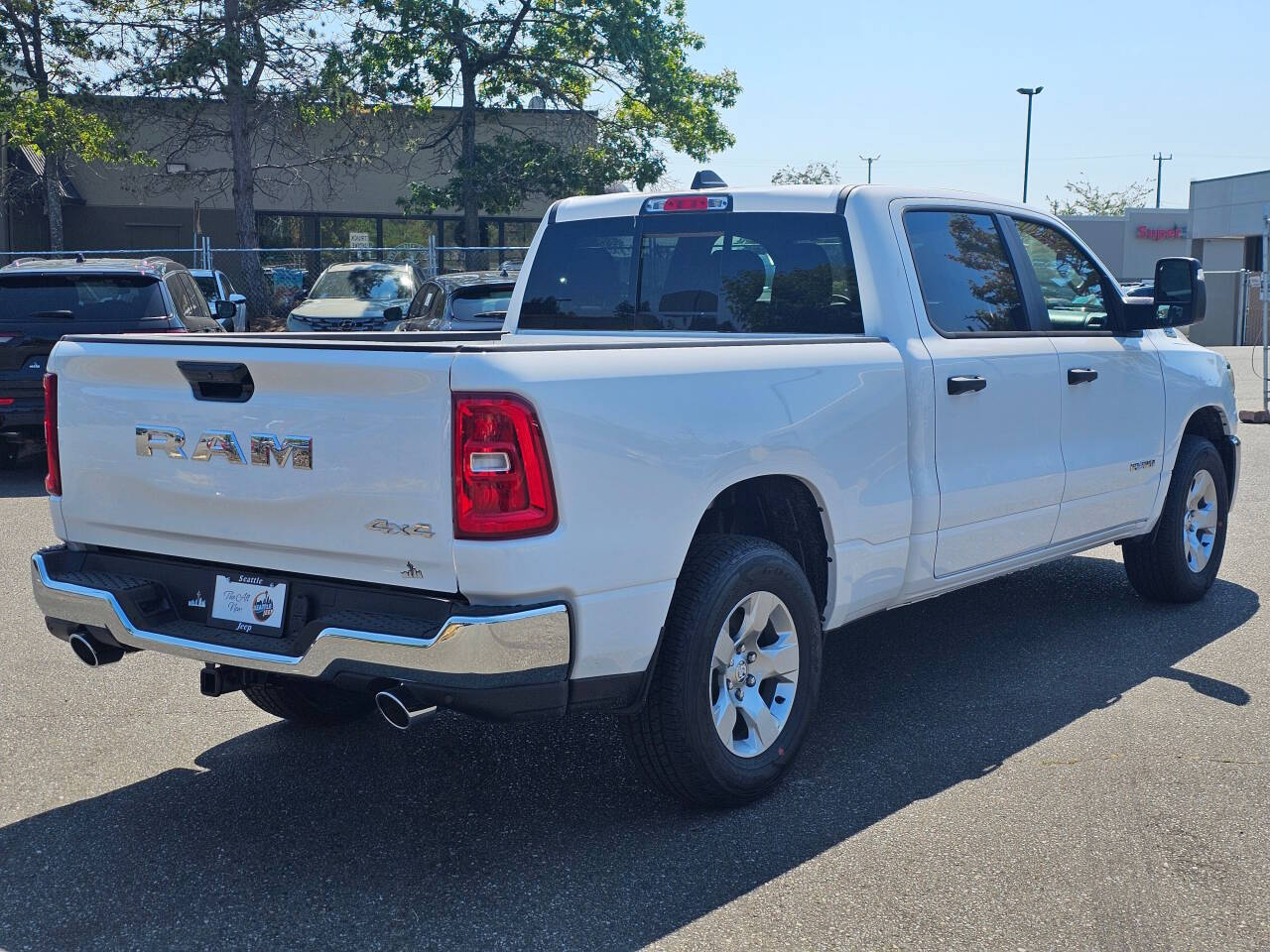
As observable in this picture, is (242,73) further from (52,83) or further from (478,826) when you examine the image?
(478,826)

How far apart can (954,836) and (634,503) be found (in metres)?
1.42

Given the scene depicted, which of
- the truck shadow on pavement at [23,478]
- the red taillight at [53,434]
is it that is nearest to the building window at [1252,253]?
the truck shadow on pavement at [23,478]

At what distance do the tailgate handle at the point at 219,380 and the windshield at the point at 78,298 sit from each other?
826 cm

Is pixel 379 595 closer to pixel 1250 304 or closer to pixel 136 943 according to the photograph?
pixel 136 943

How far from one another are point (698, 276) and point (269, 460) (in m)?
2.19

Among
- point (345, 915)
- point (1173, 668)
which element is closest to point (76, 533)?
point (345, 915)

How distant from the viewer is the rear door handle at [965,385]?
5.07 m

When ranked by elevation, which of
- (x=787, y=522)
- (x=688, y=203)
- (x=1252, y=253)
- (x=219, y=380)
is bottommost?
(x=787, y=522)

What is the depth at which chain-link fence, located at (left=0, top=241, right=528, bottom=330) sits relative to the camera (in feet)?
82.1

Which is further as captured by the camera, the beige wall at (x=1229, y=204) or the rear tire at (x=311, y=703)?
the beige wall at (x=1229, y=204)

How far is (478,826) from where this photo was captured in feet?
13.9

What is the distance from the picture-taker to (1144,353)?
6.40m

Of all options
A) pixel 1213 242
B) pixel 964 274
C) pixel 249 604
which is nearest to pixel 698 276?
pixel 964 274

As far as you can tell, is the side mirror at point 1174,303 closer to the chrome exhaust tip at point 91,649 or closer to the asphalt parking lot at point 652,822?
the asphalt parking lot at point 652,822
